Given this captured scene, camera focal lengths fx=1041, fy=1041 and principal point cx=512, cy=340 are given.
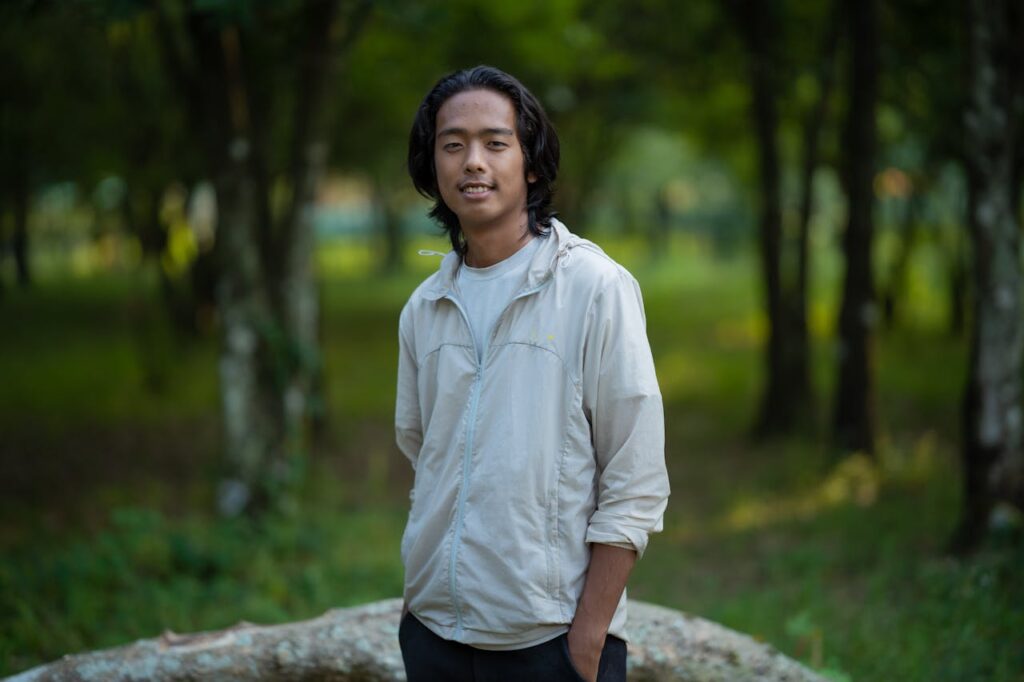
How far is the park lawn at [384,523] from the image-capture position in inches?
201

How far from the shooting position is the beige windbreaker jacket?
87.8 inches

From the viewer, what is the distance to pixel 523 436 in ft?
7.43

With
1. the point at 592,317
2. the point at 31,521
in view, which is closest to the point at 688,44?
the point at 31,521

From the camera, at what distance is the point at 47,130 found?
1134 centimetres

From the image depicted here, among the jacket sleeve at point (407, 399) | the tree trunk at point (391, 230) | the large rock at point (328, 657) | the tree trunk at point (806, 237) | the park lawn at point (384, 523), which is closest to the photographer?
the jacket sleeve at point (407, 399)

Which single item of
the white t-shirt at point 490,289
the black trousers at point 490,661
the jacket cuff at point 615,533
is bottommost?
the black trousers at point 490,661

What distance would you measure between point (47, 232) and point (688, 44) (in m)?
23.9

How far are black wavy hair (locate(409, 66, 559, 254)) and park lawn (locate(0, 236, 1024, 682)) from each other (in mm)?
2362

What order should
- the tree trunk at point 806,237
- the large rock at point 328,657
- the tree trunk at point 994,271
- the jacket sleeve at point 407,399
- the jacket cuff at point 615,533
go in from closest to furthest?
the jacket cuff at point 615,533 < the jacket sleeve at point 407,399 < the large rock at point 328,657 < the tree trunk at point 994,271 < the tree trunk at point 806,237

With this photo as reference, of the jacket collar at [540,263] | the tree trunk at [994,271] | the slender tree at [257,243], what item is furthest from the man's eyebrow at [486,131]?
the slender tree at [257,243]

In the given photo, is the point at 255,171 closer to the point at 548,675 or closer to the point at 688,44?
the point at 688,44

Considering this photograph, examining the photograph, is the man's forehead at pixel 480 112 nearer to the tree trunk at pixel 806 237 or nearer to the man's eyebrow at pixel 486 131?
the man's eyebrow at pixel 486 131

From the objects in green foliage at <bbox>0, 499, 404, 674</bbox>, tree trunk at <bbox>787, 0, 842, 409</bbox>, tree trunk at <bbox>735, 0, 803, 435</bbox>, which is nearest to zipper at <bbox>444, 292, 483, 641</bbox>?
green foliage at <bbox>0, 499, 404, 674</bbox>

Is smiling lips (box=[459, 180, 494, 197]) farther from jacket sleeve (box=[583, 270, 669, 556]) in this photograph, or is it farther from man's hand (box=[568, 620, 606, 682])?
man's hand (box=[568, 620, 606, 682])
